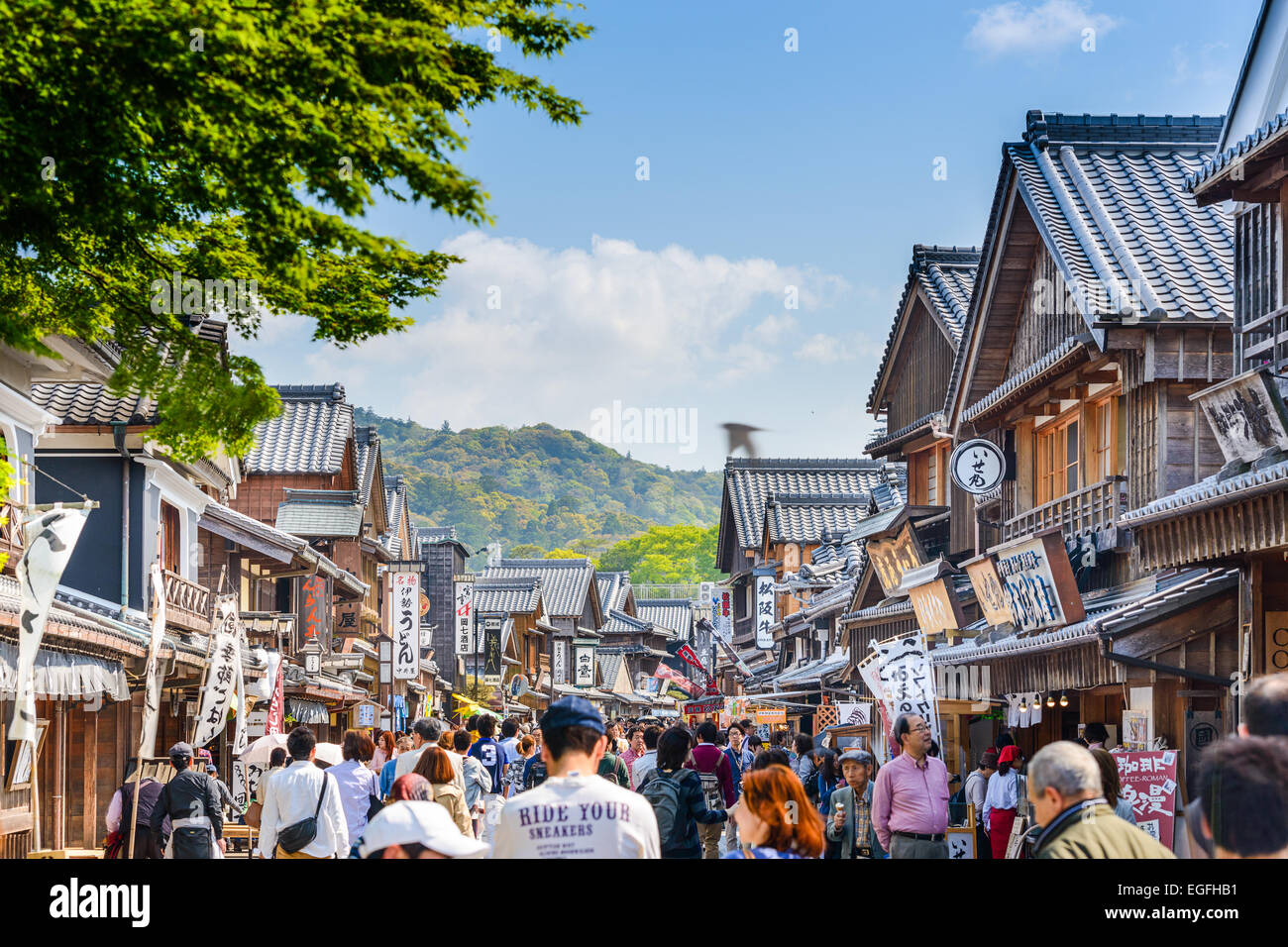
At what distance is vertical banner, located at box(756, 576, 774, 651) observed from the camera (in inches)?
1800

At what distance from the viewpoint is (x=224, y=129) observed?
25.4ft

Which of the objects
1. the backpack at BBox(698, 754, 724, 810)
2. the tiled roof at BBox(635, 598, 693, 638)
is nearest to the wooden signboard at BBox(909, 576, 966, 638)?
the backpack at BBox(698, 754, 724, 810)

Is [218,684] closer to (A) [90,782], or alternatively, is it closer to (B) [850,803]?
(A) [90,782]

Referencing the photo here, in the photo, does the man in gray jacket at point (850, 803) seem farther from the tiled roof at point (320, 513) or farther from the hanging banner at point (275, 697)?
the tiled roof at point (320, 513)

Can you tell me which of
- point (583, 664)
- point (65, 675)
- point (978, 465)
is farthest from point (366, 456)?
point (583, 664)

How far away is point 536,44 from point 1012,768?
32.3 feet

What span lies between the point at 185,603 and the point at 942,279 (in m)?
15.1

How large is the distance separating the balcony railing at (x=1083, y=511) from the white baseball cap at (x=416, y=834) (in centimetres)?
1086

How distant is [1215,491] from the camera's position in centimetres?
1096

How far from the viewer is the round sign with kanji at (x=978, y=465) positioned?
2077 cm

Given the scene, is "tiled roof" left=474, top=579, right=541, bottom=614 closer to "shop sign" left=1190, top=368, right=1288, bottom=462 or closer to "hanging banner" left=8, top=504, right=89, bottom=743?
"hanging banner" left=8, top=504, right=89, bottom=743

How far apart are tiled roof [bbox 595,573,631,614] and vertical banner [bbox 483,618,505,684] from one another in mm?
36164
